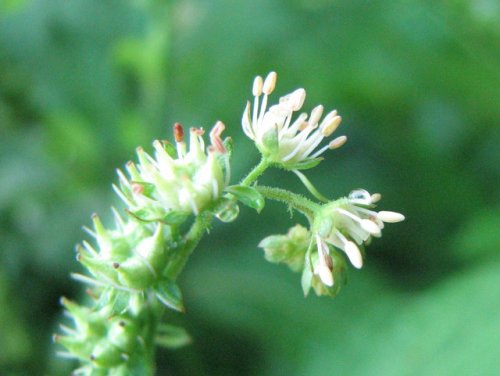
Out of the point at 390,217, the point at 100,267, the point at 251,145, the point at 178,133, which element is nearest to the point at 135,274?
the point at 100,267

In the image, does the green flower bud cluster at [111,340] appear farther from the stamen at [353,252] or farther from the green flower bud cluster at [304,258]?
the stamen at [353,252]

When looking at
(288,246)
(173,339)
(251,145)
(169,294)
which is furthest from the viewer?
(251,145)

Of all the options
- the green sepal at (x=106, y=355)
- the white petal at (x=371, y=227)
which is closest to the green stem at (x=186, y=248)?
the green sepal at (x=106, y=355)

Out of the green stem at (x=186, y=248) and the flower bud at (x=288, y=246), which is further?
the flower bud at (x=288, y=246)

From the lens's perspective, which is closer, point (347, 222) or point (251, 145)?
point (347, 222)

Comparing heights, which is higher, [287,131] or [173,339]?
[287,131]

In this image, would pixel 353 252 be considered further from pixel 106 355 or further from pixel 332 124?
pixel 106 355

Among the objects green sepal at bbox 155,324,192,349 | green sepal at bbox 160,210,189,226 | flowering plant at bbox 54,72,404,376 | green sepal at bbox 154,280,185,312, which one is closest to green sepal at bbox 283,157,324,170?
flowering plant at bbox 54,72,404,376
